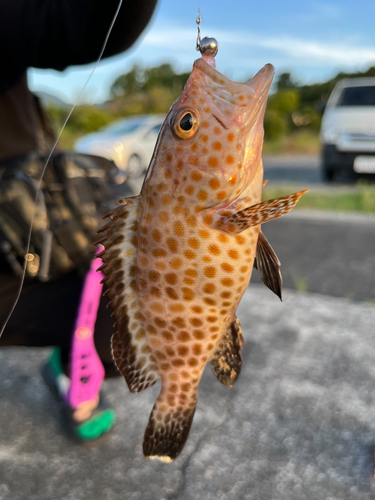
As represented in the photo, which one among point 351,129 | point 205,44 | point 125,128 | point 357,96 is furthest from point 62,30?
point 125,128

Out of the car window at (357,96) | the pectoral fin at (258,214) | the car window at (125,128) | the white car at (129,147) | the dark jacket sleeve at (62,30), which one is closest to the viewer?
the pectoral fin at (258,214)

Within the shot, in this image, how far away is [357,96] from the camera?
8641mm

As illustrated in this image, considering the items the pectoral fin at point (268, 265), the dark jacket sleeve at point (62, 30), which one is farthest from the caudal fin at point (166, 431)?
the dark jacket sleeve at point (62, 30)

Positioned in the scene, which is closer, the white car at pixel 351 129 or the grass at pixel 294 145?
the white car at pixel 351 129

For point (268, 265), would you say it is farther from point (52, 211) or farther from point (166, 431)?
point (52, 211)

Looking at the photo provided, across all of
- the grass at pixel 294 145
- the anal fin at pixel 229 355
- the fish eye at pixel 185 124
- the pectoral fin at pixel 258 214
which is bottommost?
the grass at pixel 294 145

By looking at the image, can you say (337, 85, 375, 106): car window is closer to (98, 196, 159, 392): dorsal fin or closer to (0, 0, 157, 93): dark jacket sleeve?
(0, 0, 157, 93): dark jacket sleeve

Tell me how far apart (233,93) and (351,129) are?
7735mm

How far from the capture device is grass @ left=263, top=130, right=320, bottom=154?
54.4ft

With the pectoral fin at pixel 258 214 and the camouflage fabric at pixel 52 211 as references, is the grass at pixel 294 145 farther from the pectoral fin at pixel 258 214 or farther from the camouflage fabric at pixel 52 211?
the pectoral fin at pixel 258 214

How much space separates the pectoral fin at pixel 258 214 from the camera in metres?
0.88

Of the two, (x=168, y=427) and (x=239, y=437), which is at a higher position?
(x=168, y=427)

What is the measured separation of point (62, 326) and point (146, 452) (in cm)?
128

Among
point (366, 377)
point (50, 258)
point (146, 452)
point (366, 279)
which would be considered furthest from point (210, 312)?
point (366, 279)
